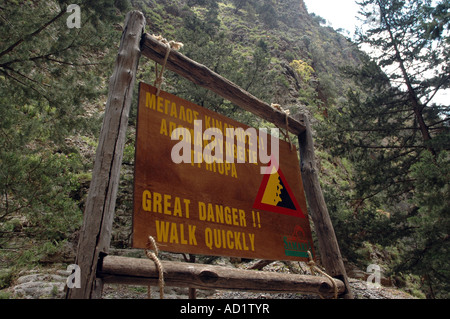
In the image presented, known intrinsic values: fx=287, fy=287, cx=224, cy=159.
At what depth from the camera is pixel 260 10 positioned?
43500 mm

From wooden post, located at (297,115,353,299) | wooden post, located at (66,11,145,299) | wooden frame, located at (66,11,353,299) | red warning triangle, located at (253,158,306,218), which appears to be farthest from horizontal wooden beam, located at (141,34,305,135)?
red warning triangle, located at (253,158,306,218)

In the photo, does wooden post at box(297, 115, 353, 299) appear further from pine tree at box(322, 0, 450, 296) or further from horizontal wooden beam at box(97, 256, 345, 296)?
pine tree at box(322, 0, 450, 296)

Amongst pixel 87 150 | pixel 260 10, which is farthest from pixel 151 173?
pixel 260 10

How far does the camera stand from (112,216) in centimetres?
180

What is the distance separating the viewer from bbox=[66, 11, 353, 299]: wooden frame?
1.65 meters

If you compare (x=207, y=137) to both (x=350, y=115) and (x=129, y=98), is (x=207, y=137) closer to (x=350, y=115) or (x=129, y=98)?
(x=129, y=98)

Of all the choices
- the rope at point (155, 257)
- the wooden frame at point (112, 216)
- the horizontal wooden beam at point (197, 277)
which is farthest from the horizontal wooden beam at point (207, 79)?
the horizontal wooden beam at point (197, 277)

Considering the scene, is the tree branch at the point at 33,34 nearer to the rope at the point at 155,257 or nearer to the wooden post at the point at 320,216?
the wooden post at the point at 320,216

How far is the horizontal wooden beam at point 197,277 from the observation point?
5.47ft

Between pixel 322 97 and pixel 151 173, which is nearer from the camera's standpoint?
pixel 151 173

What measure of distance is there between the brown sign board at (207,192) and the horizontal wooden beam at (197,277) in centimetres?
12

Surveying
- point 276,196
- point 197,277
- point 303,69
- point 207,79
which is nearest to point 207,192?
point 197,277

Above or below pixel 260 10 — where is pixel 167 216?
below
